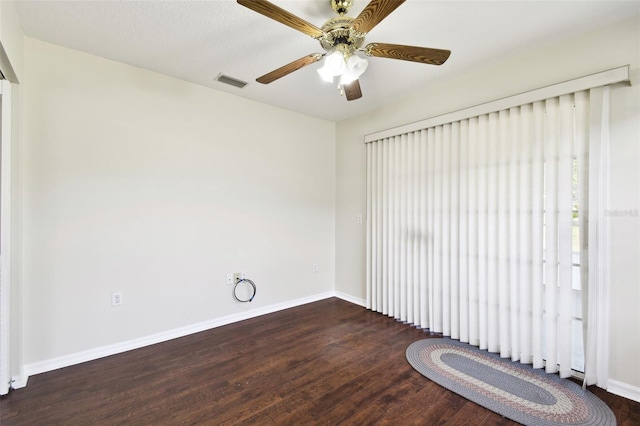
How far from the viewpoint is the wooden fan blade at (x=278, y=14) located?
1.41 m

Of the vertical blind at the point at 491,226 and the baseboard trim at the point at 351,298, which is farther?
the baseboard trim at the point at 351,298

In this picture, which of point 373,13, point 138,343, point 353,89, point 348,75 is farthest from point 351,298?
point 373,13

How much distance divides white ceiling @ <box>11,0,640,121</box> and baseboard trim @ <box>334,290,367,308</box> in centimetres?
275

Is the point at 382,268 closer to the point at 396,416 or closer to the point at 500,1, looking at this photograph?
the point at 396,416

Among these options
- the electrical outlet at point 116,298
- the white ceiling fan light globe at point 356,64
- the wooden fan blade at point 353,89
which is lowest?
the electrical outlet at point 116,298

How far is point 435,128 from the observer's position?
3045 millimetres

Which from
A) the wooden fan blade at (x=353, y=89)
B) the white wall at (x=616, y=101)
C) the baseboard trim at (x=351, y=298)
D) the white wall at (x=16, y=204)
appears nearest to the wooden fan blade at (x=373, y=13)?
the wooden fan blade at (x=353, y=89)

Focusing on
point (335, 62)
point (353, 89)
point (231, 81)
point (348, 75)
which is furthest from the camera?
point (231, 81)

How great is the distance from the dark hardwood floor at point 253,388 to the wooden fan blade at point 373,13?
7.70 ft

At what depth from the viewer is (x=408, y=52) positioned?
5.82ft

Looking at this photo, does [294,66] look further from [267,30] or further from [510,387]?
[510,387]

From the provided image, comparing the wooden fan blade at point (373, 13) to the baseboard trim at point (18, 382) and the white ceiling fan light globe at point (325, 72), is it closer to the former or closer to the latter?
the white ceiling fan light globe at point (325, 72)

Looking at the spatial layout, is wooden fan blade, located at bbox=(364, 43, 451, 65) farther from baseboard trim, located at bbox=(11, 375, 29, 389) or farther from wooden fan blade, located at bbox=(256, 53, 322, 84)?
baseboard trim, located at bbox=(11, 375, 29, 389)

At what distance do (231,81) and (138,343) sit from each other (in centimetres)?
273
